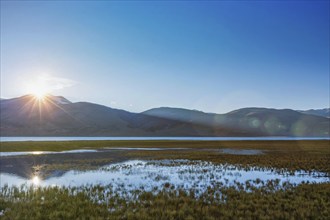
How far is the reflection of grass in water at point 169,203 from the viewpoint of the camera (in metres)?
12.9

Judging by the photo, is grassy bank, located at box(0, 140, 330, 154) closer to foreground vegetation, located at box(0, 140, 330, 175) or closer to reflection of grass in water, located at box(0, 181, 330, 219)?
foreground vegetation, located at box(0, 140, 330, 175)

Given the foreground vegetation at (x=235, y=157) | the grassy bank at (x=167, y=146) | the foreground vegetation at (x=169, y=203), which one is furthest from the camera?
the grassy bank at (x=167, y=146)

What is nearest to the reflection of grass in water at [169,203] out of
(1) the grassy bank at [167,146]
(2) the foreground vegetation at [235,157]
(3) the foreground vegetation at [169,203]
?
(3) the foreground vegetation at [169,203]

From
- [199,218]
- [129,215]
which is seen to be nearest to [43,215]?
[129,215]

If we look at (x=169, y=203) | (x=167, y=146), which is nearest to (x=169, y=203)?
(x=169, y=203)

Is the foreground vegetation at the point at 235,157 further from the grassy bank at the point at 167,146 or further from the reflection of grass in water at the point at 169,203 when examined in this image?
the reflection of grass in water at the point at 169,203

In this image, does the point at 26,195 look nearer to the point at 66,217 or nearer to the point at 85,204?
the point at 85,204

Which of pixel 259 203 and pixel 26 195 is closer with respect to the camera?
pixel 259 203

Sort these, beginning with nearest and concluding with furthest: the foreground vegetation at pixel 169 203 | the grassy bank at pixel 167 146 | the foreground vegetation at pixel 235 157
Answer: the foreground vegetation at pixel 169 203
the foreground vegetation at pixel 235 157
the grassy bank at pixel 167 146

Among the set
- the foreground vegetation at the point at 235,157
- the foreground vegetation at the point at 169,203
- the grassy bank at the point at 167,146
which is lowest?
the grassy bank at the point at 167,146

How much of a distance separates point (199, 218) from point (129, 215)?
3216 millimetres

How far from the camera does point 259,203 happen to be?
1498 cm

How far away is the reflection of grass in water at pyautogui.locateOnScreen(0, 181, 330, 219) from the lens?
12.9 meters

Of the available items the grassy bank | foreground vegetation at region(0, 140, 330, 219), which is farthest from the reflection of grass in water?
the grassy bank
